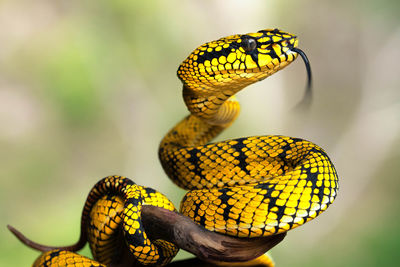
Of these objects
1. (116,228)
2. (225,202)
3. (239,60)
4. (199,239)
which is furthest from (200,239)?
(239,60)

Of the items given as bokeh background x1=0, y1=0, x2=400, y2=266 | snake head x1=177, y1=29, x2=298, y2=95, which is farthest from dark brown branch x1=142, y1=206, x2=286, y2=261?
bokeh background x1=0, y1=0, x2=400, y2=266

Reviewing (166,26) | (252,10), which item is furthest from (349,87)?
(166,26)

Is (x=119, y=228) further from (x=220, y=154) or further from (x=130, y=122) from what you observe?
(x=130, y=122)

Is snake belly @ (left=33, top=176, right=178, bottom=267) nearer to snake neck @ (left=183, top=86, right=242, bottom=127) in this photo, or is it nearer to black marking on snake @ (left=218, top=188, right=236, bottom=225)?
black marking on snake @ (left=218, top=188, right=236, bottom=225)

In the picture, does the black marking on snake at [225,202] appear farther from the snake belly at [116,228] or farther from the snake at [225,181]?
the snake belly at [116,228]

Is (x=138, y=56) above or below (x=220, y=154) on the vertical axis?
above

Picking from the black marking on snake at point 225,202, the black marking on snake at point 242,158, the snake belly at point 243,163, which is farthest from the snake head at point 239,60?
the black marking on snake at point 225,202
